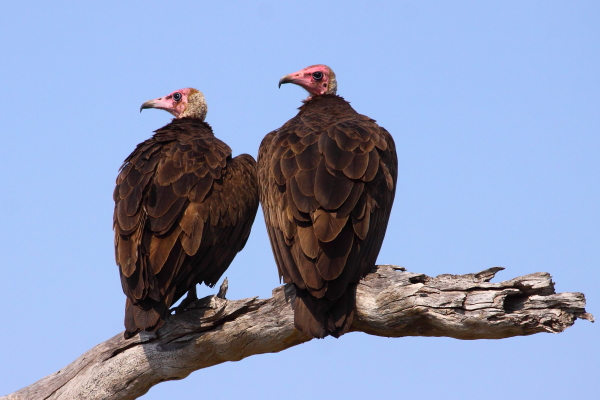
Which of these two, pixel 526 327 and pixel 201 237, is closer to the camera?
A: pixel 526 327

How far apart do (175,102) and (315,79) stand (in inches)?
81.5

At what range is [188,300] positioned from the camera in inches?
332

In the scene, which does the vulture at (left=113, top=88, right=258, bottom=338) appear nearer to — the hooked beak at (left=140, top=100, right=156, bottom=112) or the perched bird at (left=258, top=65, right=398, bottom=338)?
the perched bird at (left=258, top=65, right=398, bottom=338)

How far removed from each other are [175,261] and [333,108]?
3.07 metres

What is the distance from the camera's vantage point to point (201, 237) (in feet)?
26.6

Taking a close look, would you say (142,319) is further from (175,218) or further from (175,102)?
(175,102)

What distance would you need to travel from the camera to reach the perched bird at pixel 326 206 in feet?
22.8

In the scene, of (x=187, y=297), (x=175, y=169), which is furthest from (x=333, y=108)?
(x=187, y=297)

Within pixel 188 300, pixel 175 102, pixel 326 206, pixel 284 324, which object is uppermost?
pixel 175 102

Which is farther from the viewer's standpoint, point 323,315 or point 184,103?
point 184,103

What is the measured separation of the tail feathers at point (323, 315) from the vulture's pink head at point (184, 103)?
15.6 feet

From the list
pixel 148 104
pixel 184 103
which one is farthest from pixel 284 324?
pixel 148 104

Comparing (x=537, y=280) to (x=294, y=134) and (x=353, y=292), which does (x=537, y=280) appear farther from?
(x=294, y=134)

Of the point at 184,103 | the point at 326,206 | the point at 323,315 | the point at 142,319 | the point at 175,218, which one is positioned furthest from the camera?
the point at 184,103
